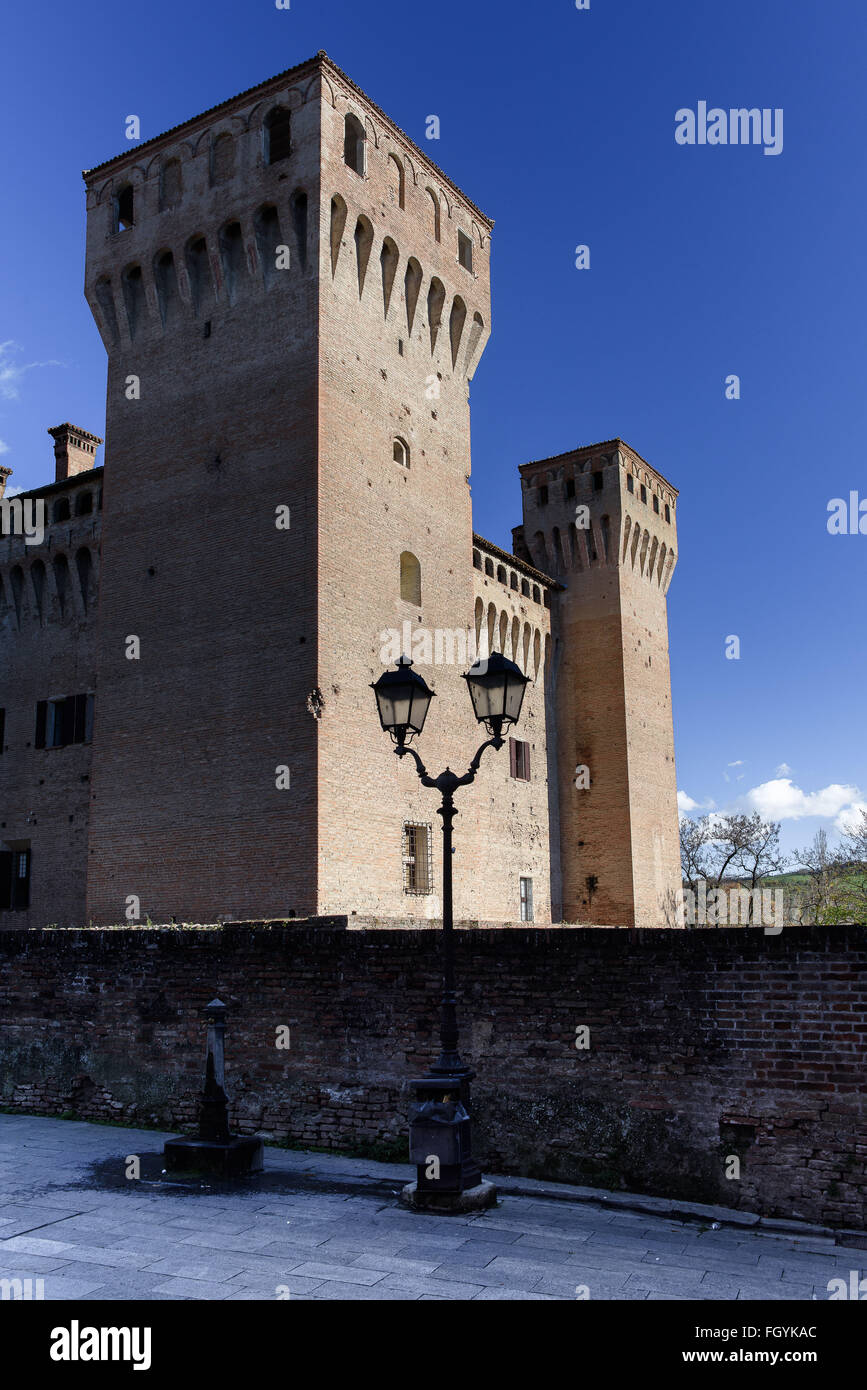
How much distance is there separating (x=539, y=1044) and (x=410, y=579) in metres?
13.4

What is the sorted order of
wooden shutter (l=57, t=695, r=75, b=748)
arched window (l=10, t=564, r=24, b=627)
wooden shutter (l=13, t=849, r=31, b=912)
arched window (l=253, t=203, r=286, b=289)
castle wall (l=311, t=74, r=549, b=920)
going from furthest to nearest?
arched window (l=10, t=564, r=24, b=627), wooden shutter (l=57, t=695, r=75, b=748), wooden shutter (l=13, t=849, r=31, b=912), arched window (l=253, t=203, r=286, b=289), castle wall (l=311, t=74, r=549, b=920)

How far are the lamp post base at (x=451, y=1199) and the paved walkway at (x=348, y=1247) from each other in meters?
0.12

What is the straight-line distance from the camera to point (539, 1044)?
8469 mm

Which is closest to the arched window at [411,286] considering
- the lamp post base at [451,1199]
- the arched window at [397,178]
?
the arched window at [397,178]

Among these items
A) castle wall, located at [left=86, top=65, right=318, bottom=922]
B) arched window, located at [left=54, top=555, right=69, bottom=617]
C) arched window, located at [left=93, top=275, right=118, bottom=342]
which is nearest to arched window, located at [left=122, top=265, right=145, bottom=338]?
castle wall, located at [left=86, top=65, right=318, bottom=922]

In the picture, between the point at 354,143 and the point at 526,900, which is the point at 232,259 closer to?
the point at 354,143

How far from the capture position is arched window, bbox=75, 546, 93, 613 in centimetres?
2377

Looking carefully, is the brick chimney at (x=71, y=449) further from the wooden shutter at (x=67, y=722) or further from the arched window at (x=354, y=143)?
the arched window at (x=354, y=143)

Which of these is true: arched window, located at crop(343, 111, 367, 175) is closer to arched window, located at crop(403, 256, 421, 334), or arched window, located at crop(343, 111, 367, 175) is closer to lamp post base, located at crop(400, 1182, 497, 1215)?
arched window, located at crop(403, 256, 421, 334)

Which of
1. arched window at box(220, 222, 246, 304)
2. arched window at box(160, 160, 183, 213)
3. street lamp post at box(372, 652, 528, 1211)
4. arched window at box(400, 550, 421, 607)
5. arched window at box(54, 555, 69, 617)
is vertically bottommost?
street lamp post at box(372, 652, 528, 1211)

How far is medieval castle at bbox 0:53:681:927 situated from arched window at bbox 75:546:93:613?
0.22 ft

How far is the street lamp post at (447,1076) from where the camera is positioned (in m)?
7.50

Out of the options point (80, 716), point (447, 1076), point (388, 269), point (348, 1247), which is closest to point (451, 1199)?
point (447, 1076)

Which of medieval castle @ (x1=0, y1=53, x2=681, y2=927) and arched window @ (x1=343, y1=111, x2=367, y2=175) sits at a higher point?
arched window @ (x1=343, y1=111, x2=367, y2=175)
